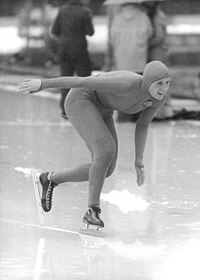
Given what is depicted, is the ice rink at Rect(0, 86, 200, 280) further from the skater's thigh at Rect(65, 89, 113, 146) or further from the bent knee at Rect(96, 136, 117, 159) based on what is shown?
the skater's thigh at Rect(65, 89, 113, 146)

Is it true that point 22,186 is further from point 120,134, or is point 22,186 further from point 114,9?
point 114,9

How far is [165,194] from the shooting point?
34.2 ft

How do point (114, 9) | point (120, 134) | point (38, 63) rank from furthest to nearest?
point (38, 63) → point (114, 9) → point (120, 134)

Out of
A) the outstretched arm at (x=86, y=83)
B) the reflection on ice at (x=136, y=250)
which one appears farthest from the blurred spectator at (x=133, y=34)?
the reflection on ice at (x=136, y=250)

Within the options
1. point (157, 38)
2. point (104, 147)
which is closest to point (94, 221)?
point (104, 147)

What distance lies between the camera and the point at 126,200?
10.2m

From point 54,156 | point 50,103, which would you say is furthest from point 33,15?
point 54,156

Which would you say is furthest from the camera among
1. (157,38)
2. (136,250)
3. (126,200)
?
(157,38)

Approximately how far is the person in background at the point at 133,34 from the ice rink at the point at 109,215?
184 cm

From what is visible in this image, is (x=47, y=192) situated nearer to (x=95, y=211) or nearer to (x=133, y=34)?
(x=95, y=211)

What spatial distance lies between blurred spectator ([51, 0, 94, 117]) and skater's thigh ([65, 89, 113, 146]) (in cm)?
856

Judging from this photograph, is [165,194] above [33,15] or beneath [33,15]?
above

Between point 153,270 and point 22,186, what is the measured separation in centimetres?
369

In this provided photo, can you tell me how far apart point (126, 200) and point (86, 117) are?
192 cm
